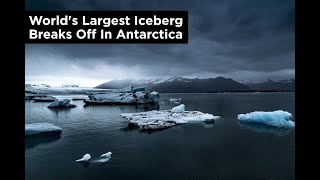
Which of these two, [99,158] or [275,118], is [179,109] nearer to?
[275,118]

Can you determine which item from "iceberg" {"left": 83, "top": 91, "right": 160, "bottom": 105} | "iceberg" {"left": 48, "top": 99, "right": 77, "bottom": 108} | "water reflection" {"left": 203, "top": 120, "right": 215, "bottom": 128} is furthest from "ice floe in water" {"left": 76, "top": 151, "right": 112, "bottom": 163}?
"iceberg" {"left": 83, "top": 91, "right": 160, "bottom": 105}

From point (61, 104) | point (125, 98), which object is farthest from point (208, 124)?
point (125, 98)

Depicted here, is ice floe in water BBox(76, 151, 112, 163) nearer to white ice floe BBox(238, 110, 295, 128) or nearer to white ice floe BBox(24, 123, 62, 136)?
white ice floe BBox(24, 123, 62, 136)

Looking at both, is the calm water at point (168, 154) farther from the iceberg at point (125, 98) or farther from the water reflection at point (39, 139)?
the iceberg at point (125, 98)

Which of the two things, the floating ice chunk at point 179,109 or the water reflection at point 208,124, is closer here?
the water reflection at point 208,124

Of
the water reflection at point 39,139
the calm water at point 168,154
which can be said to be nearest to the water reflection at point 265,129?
the calm water at point 168,154

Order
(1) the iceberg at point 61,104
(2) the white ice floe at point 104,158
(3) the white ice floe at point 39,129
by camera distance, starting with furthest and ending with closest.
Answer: (1) the iceberg at point 61,104, (3) the white ice floe at point 39,129, (2) the white ice floe at point 104,158
